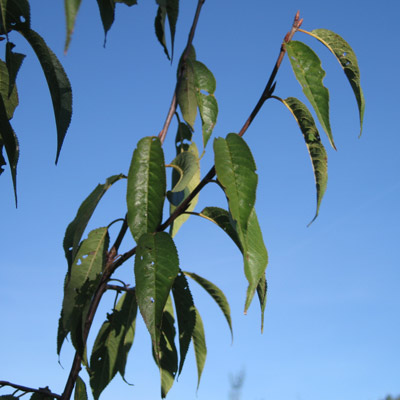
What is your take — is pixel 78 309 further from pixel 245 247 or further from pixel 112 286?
pixel 245 247

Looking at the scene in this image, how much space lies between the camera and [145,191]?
3.69 feet

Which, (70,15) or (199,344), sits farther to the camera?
(199,344)

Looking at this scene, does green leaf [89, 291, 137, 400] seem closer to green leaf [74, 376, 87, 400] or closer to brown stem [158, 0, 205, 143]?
green leaf [74, 376, 87, 400]

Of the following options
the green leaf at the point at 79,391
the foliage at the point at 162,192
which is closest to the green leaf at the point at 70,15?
the foliage at the point at 162,192

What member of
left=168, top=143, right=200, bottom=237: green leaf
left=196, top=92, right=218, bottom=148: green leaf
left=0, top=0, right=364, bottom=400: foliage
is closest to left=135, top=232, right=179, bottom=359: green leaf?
left=0, top=0, right=364, bottom=400: foliage

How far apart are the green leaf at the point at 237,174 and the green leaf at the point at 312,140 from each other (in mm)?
197

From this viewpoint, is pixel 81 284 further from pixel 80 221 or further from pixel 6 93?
pixel 6 93

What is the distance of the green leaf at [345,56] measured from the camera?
1.25 metres

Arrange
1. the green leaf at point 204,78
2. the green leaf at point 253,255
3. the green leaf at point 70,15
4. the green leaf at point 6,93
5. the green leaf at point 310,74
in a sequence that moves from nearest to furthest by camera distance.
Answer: the green leaf at point 70,15 → the green leaf at point 253,255 → the green leaf at point 310,74 → the green leaf at point 204,78 → the green leaf at point 6,93

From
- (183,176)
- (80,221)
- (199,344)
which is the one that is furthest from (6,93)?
(199,344)

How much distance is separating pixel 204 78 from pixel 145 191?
33 centimetres

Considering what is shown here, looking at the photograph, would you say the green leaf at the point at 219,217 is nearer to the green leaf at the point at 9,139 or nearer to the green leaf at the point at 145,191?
the green leaf at the point at 145,191

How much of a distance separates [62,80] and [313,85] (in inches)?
23.3

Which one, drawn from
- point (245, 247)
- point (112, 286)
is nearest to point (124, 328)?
point (112, 286)
